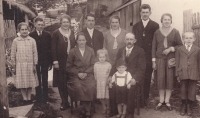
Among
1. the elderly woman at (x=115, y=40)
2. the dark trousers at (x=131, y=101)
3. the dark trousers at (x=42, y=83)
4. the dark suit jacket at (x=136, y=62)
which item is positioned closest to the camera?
the dark trousers at (x=131, y=101)

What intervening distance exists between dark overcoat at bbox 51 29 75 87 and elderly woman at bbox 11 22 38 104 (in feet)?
1.01

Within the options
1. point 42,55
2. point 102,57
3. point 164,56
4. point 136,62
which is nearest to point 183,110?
point 164,56

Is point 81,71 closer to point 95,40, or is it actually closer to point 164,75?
point 95,40

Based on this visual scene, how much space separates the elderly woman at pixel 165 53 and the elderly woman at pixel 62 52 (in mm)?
1274

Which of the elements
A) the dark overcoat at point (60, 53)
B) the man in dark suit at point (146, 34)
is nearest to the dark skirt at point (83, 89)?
the dark overcoat at point (60, 53)

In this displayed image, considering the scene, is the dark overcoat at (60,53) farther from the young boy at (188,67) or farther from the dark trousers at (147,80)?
the young boy at (188,67)

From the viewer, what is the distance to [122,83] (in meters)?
3.41

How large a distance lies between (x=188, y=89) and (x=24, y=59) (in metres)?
2.42

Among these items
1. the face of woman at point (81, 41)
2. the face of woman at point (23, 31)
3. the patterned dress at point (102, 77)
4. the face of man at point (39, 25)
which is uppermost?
the face of man at point (39, 25)

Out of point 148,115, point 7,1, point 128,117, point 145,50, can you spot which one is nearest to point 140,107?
point 148,115

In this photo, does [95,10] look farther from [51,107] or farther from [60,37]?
[51,107]

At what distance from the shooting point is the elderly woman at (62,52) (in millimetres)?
3955

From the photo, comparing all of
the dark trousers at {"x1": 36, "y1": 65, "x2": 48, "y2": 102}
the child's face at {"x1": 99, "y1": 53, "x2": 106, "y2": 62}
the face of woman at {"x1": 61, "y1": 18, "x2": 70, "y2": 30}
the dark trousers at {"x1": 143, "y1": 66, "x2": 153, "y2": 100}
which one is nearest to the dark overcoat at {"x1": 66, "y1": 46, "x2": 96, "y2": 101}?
the child's face at {"x1": 99, "y1": 53, "x2": 106, "y2": 62}

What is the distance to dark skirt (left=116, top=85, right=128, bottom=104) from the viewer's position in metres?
3.40
